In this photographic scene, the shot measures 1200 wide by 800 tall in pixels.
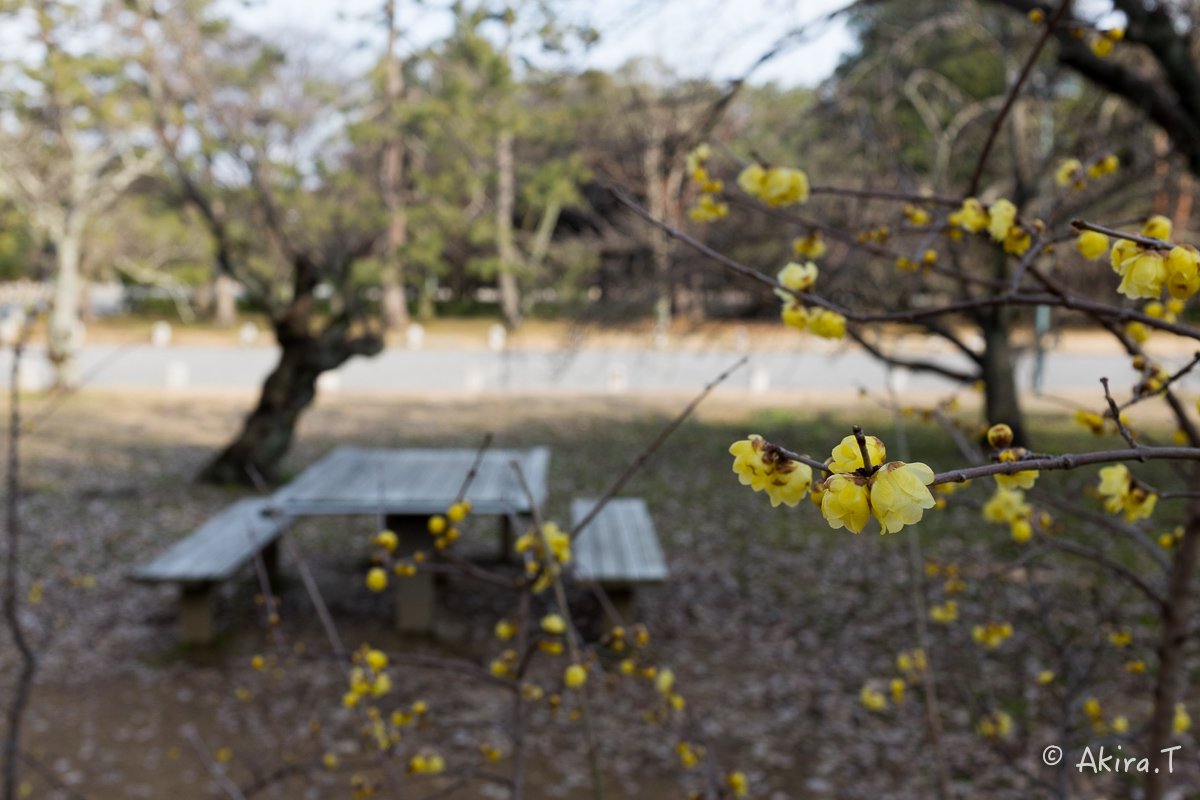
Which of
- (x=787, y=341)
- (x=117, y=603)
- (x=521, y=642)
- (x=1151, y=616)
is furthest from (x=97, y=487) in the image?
(x=787, y=341)

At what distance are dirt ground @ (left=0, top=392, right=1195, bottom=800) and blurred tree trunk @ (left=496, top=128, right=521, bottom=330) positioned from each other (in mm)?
12047

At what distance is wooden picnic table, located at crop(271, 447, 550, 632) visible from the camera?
13.5 feet

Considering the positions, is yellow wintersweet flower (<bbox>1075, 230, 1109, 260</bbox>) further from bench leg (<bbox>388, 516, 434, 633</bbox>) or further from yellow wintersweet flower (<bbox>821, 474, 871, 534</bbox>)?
bench leg (<bbox>388, 516, 434, 633</bbox>)

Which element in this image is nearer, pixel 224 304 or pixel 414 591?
pixel 414 591

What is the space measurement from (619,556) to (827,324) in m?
3.11

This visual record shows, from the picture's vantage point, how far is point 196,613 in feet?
13.4

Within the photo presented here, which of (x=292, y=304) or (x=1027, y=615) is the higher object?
(x=292, y=304)

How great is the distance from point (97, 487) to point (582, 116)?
8.59 meters

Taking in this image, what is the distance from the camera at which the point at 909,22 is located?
22.9 ft

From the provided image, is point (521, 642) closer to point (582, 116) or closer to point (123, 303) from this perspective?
point (582, 116)

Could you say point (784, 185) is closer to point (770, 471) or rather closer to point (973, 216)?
point (973, 216)

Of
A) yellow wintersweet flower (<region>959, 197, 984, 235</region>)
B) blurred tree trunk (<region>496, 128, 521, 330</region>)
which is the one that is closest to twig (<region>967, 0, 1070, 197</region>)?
yellow wintersweet flower (<region>959, 197, 984, 235</region>)

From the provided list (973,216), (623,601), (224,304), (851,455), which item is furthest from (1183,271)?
(224,304)

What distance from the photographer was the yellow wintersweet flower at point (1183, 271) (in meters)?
0.74
